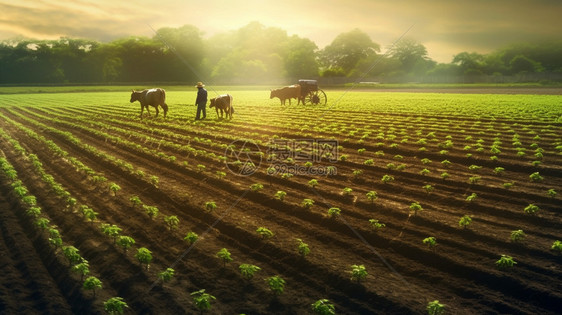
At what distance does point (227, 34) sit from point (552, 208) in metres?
122

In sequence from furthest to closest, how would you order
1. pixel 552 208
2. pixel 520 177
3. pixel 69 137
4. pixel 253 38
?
pixel 253 38 → pixel 69 137 → pixel 520 177 → pixel 552 208

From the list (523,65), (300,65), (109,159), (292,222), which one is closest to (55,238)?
(292,222)

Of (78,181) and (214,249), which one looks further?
(78,181)

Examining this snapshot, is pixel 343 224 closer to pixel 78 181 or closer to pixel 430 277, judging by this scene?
pixel 430 277

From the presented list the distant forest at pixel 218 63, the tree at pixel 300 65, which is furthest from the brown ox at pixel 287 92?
the tree at pixel 300 65

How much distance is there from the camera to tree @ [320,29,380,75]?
385ft

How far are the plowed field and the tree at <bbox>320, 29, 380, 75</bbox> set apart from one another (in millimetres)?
104337

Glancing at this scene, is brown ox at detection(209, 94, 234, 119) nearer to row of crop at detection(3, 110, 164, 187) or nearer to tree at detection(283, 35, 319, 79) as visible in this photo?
row of crop at detection(3, 110, 164, 187)

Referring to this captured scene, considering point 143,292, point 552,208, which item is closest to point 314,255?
point 143,292

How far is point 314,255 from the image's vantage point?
7.16 meters

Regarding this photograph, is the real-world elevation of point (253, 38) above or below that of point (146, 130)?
above

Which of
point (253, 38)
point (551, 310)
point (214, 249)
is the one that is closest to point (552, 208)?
point (551, 310)

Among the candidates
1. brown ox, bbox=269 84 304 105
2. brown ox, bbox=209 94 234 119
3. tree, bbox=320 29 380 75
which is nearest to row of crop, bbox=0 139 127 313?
brown ox, bbox=209 94 234 119

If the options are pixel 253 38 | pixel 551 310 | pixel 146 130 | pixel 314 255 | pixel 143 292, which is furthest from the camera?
pixel 253 38
